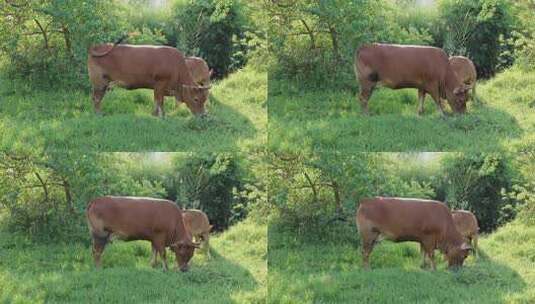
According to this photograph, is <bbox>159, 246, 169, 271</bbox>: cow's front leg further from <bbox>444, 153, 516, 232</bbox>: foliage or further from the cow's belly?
<bbox>444, 153, 516, 232</bbox>: foliage

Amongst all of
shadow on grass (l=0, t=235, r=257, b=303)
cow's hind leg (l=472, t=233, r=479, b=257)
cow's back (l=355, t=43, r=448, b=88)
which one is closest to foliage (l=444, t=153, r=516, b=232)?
cow's hind leg (l=472, t=233, r=479, b=257)

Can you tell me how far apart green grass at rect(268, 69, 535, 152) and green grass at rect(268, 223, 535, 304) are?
1276mm

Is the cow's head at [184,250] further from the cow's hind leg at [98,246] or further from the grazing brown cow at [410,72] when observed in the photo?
the grazing brown cow at [410,72]

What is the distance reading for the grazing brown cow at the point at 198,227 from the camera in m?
19.9

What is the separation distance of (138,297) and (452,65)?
215 inches

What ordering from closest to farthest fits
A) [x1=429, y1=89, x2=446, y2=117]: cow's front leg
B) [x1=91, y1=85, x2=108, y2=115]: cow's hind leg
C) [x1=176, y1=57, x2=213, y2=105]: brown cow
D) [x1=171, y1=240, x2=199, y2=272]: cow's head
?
[x1=171, y1=240, x2=199, y2=272]: cow's head < [x1=91, y1=85, x2=108, y2=115]: cow's hind leg < [x1=429, y1=89, x2=446, y2=117]: cow's front leg < [x1=176, y1=57, x2=213, y2=105]: brown cow

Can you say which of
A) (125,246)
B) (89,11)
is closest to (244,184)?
(125,246)

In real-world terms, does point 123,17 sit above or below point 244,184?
above

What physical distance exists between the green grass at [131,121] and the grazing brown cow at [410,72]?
142 centimetres

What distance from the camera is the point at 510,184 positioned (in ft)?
67.7

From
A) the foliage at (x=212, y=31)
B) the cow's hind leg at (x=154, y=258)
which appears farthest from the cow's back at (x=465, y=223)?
the cow's hind leg at (x=154, y=258)

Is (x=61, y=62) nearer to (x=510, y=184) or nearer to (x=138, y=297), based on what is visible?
(x=138, y=297)

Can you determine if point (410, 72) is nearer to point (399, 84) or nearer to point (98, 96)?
point (399, 84)

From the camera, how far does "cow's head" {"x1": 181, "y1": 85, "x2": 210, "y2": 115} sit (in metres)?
20.0
